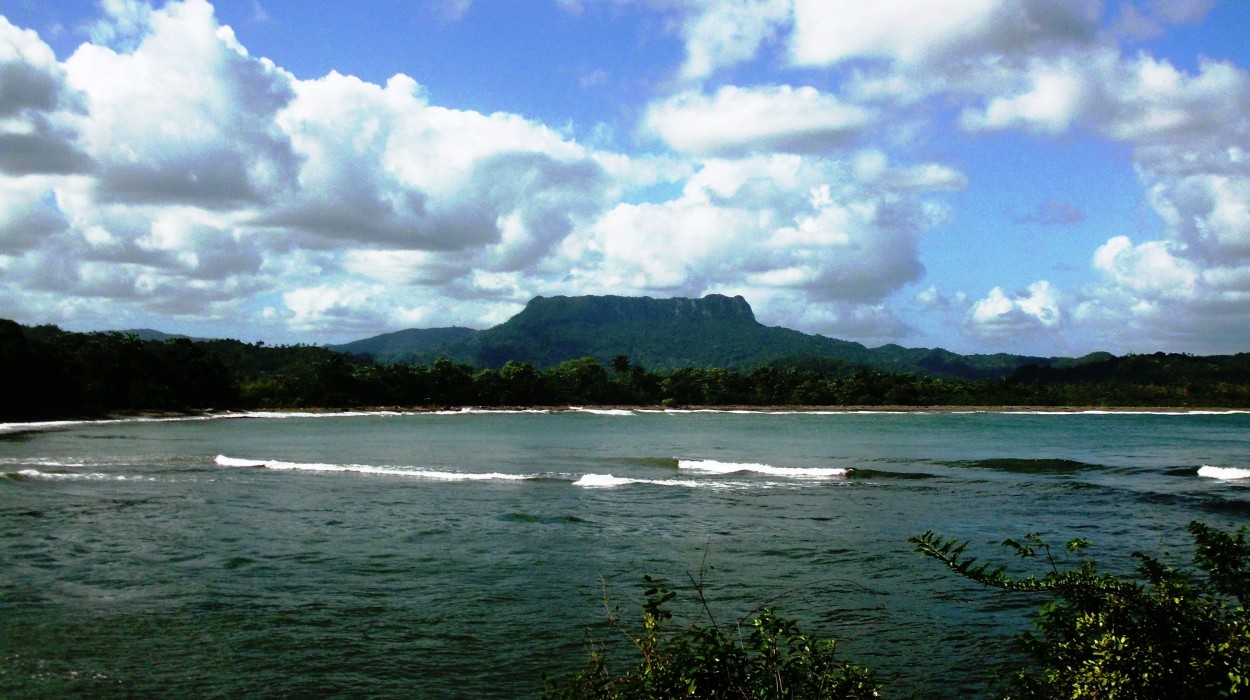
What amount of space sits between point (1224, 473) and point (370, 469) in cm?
4060

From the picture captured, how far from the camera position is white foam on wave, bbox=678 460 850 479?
→ 39188 millimetres

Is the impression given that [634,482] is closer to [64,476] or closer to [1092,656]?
[64,476]

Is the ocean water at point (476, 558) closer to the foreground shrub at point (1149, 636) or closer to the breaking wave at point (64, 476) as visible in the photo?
the breaking wave at point (64, 476)

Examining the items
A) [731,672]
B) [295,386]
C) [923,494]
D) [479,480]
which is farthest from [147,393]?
[731,672]

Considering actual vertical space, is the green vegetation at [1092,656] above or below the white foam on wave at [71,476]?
above

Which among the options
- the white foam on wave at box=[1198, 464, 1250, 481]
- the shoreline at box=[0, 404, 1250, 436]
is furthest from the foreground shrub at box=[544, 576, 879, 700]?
the shoreline at box=[0, 404, 1250, 436]

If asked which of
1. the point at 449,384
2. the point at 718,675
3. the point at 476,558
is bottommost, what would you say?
the point at 476,558

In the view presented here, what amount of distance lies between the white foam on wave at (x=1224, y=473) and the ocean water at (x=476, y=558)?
0.54 ft

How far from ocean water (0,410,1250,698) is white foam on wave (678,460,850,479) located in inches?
13.6

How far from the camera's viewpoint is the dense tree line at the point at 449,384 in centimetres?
10288

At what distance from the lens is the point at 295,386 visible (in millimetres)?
138750

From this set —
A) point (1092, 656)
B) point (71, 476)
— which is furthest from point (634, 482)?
point (1092, 656)

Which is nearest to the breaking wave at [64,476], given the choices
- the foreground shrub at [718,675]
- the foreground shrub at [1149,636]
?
the foreground shrub at [718,675]

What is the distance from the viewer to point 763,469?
41562 mm
